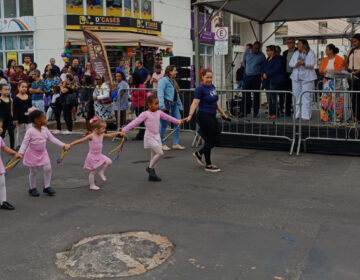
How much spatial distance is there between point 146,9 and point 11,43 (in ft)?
26.1

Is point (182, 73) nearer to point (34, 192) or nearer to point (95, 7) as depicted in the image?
point (34, 192)

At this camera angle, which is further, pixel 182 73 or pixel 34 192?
pixel 182 73

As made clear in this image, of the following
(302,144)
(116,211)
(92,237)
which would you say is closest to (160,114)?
(116,211)

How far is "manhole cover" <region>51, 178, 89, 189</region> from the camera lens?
7.33 meters

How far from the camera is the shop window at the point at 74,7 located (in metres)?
25.3

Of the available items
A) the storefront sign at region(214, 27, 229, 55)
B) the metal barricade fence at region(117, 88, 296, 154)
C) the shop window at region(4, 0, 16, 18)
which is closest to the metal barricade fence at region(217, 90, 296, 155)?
the metal barricade fence at region(117, 88, 296, 154)

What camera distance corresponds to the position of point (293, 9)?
14.0 metres

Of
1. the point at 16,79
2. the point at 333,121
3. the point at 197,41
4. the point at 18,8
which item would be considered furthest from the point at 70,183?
the point at 18,8

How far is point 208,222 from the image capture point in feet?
17.9

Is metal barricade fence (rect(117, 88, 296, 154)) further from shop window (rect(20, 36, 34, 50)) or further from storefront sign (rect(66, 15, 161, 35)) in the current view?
shop window (rect(20, 36, 34, 50))

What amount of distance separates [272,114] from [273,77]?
1342 mm

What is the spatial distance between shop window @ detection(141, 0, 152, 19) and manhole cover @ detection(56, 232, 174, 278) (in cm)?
2482

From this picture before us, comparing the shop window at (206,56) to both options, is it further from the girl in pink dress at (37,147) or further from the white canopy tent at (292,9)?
the girl in pink dress at (37,147)

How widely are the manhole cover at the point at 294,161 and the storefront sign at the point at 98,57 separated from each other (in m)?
6.75
